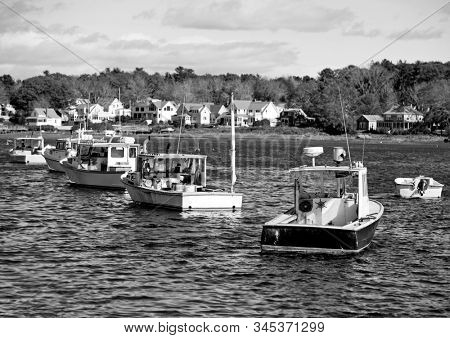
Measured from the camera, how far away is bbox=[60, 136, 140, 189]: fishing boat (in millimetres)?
57125

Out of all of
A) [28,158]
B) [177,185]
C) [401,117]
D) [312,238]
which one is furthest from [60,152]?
[401,117]

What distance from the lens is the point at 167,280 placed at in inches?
1075

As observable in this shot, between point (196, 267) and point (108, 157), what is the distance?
1170 inches

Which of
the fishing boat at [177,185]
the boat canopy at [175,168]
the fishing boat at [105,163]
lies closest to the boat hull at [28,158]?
the fishing boat at [105,163]

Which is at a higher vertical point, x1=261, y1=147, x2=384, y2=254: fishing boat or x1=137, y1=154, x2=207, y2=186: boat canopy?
x1=137, y1=154, x2=207, y2=186: boat canopy

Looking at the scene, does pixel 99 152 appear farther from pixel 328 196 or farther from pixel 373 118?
pixel 373 118

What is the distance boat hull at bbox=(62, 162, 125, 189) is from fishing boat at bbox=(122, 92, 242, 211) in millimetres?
7814

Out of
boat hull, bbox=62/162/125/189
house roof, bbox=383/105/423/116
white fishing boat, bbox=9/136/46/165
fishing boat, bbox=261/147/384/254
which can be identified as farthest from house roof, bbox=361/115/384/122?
fishing boat, bbox=261/147/384/254

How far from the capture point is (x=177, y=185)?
4444cm

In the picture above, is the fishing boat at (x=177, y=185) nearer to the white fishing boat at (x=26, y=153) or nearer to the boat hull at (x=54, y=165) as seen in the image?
the boat hull at (x=54, y=165)

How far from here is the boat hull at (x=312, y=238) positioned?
3073 cm

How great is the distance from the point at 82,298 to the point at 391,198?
35612 millimetres

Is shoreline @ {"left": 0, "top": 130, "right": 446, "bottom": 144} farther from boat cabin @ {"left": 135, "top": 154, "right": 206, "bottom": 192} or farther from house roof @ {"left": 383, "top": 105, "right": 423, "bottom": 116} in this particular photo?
boat cabin @ {"left": 135, "top": 154, "right": 206, "bottom": 192}
